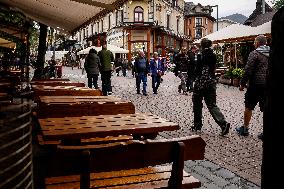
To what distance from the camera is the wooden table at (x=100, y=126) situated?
3.12 meters

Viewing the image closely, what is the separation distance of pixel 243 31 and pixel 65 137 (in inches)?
553

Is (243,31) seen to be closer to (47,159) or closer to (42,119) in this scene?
(42,119)

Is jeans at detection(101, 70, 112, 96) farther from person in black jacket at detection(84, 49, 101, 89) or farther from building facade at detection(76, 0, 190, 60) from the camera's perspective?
building facade at detection(76, 0, 190, 60)

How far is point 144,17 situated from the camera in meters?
48.2

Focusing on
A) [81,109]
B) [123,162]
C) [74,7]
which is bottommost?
[123,162]

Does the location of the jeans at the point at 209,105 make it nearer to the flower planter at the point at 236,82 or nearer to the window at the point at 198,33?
the flower planter at the point at 236,82

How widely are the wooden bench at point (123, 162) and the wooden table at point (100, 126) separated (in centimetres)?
58

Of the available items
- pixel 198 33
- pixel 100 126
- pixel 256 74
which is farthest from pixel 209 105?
pixel 198 33

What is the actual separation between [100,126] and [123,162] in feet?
4.52

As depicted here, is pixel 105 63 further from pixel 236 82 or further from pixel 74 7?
pixel 236 82

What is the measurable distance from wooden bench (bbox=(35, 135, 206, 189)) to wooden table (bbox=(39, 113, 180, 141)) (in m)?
0.58

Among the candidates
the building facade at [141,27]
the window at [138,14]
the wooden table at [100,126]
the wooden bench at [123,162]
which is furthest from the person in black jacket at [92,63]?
the window at [138,14]

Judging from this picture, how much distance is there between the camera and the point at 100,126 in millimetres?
3430

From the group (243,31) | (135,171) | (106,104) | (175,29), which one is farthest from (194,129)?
(175,29)
